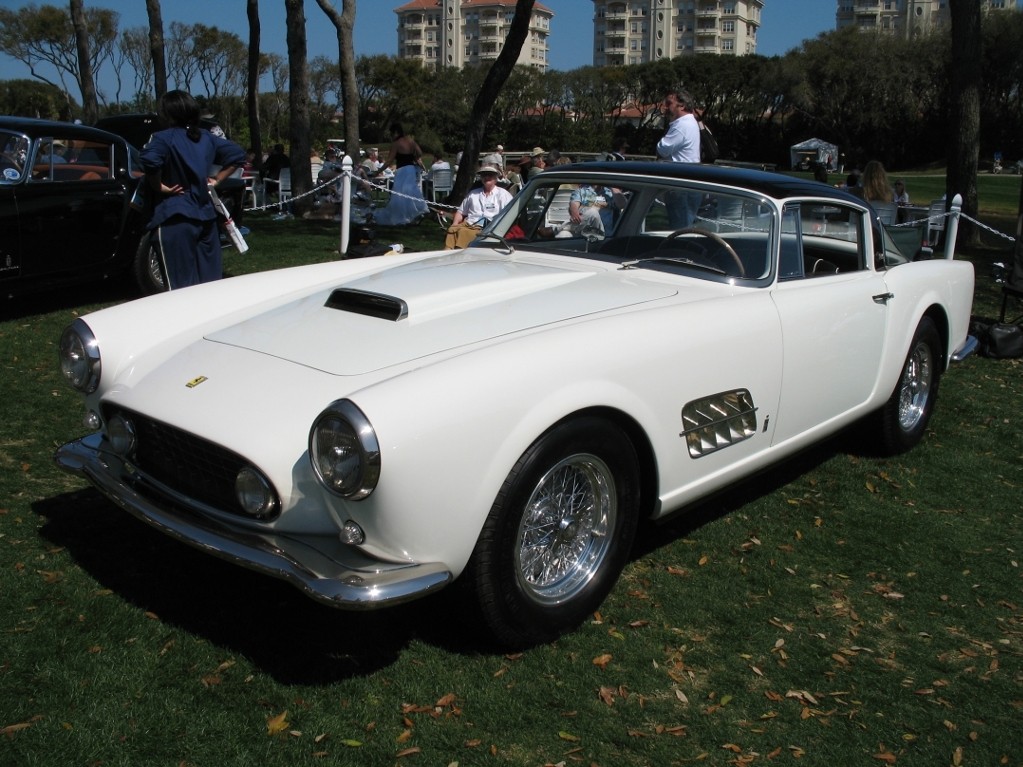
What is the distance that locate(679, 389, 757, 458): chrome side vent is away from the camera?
11.8ft

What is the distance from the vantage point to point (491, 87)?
15414 mm

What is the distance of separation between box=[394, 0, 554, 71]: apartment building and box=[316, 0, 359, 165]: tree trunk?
398 ft

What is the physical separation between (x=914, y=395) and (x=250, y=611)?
3.92 meters

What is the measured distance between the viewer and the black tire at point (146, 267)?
851 cm

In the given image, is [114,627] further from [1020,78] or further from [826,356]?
[1020,78]

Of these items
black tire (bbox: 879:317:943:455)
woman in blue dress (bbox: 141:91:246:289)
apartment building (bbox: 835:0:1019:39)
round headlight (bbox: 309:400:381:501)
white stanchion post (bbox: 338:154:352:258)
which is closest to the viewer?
round headlight (bbox: 309:400:381:501)

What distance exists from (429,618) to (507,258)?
1835mm

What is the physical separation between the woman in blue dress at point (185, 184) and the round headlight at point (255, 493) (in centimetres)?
332

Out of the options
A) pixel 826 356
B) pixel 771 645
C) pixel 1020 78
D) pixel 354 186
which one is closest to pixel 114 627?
pixel 771 645

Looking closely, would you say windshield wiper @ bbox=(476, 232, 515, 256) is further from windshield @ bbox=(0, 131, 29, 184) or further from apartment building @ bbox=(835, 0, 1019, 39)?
apartment building @ bbox=(835, 0, 1019, 39)

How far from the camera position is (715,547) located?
4223mm

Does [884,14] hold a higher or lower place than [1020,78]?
higher

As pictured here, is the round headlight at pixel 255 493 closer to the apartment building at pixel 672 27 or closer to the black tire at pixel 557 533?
the black tire at pixel 557 533

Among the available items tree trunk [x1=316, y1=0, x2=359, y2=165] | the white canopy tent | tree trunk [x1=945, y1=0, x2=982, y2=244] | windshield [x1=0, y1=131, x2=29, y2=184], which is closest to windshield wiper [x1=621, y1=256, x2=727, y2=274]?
windshield [x1=0, y1=131, x2=29, y2=184]
